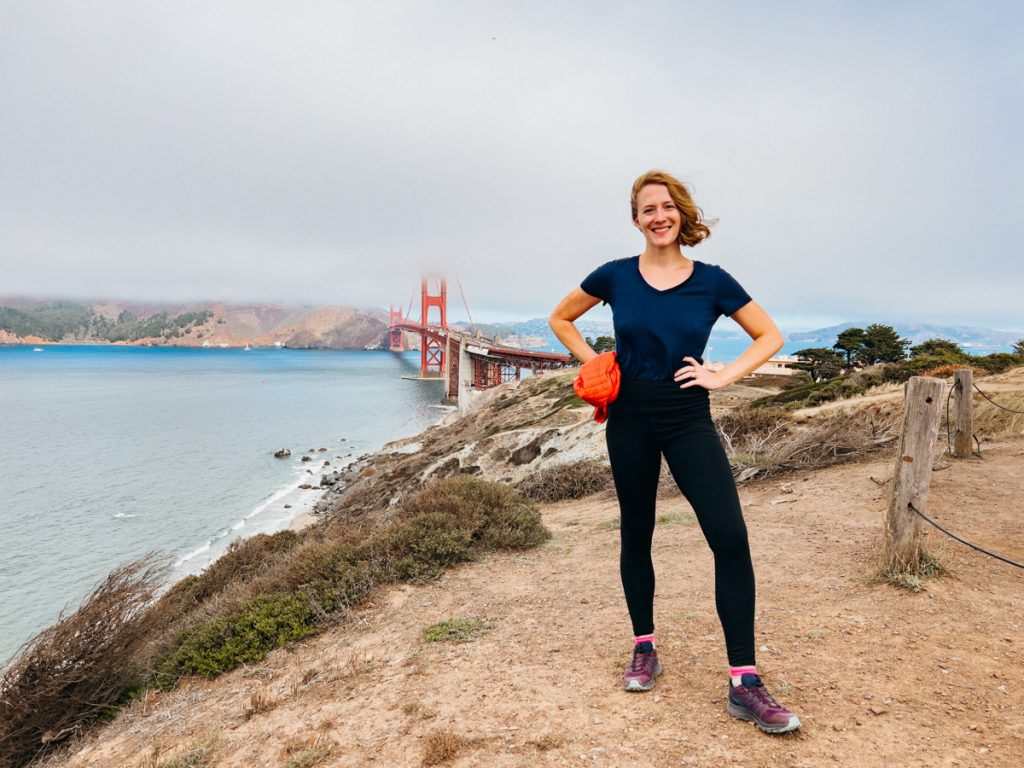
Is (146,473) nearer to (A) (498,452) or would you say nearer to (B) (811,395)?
(A) (498,452)

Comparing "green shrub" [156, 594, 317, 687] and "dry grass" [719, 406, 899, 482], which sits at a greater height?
"dry grass" [719, 406, 899, 482]

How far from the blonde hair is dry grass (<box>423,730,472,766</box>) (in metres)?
2.51

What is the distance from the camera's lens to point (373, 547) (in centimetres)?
586

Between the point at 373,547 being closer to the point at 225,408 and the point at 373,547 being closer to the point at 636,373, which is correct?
the point at 636,373

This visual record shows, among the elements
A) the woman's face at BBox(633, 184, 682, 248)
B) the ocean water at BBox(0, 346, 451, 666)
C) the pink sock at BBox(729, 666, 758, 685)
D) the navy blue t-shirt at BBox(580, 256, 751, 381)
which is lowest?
the ocean water at BBox(0, 346, 451, 666)

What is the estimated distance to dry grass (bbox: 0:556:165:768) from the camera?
4223 millimetres

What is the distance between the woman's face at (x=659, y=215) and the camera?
8.02 feet

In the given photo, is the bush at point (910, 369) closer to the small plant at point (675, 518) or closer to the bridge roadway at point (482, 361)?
the small plant at point (675, 518)

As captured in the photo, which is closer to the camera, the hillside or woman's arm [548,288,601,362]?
the hillside

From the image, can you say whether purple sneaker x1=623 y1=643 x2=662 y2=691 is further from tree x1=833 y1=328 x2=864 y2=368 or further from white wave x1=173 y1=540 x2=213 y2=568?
tree x1=833 y1=328 x2=864 y2=368

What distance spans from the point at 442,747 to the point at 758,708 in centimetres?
141

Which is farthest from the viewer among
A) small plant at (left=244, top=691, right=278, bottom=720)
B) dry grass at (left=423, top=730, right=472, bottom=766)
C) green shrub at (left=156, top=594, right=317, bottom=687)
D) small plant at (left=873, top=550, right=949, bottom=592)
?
green shrub at (left=156, top=594, right=317, bottom=687)

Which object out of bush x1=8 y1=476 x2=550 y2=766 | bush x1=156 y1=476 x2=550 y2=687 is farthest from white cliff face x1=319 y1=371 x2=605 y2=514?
bush x1=8 y1=476 x2=550 y2=766

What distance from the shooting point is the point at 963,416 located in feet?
27.2
